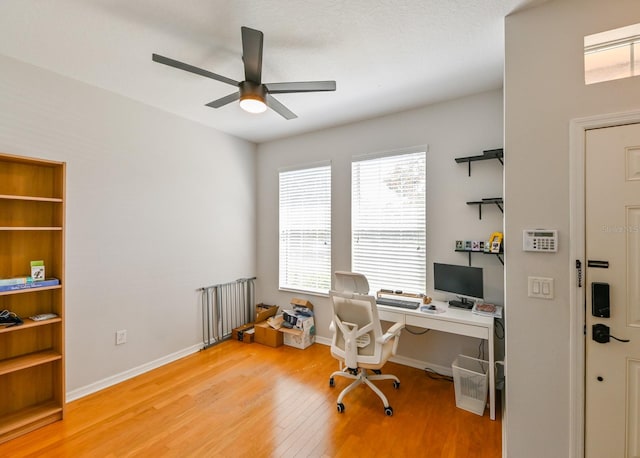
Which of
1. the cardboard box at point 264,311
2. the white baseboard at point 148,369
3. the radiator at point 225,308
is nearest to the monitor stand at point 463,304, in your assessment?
the white baseboard at point 148,369

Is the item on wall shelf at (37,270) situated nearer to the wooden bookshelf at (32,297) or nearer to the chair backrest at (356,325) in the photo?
the wooden bookshelf at (32,297)

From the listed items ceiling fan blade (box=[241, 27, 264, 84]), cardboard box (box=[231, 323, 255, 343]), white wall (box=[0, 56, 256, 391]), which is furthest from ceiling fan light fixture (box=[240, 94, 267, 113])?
cardboard box (box=[231, 323, 255, 343])

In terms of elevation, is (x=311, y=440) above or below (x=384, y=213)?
below

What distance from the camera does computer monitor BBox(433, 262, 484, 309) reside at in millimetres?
2588

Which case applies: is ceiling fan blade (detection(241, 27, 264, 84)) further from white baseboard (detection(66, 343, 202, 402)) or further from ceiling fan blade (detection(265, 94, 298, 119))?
white baseboard (detection(66, 343, 202, 402))

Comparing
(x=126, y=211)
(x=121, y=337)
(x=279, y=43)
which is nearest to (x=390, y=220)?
(x=279, y=43)

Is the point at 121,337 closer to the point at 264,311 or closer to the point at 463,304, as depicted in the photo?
the point at 264,311

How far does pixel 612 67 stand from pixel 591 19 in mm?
288

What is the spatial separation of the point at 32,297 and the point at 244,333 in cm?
217

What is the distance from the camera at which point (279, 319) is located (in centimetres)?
380

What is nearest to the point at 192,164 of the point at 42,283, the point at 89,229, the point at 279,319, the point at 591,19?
the point at 89,229

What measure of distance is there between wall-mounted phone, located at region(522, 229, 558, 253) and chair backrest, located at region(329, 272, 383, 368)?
44.5 inches

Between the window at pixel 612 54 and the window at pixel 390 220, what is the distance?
1.54m

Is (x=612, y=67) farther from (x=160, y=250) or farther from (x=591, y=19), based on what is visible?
(x=160, y=250)
